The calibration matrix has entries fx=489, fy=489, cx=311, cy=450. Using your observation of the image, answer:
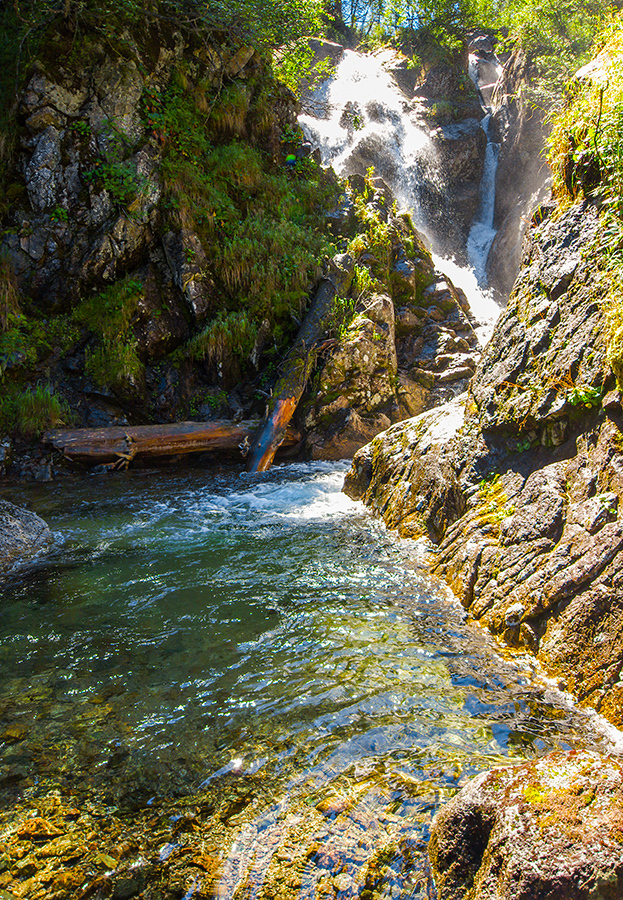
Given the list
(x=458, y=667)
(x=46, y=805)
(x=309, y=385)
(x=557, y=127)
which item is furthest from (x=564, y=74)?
(x=46, y=805)

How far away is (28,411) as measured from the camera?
8.47 meters

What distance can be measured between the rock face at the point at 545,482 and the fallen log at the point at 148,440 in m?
4.49

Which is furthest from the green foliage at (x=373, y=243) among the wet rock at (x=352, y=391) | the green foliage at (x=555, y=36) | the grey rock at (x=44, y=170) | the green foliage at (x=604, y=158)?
the green foliage at (x=555, y=36)

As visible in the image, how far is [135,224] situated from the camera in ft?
31.0

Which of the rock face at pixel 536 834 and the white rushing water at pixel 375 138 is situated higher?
the white rushing water at pixel 375 138

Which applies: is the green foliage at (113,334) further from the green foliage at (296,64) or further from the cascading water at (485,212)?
the cascading water at (485,212)

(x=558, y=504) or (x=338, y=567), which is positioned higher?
(x=558, y=504)

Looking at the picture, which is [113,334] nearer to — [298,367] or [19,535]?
[298,367]

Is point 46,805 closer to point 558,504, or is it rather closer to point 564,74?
point 558,504

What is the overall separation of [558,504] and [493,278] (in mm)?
15753

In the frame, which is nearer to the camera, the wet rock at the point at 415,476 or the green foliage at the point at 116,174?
the wet rock at the point at 415,476

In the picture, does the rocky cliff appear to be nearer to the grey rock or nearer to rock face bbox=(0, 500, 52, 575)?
the grey rock

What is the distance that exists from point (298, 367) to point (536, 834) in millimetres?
8557

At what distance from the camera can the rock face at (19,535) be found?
496 centimetres
